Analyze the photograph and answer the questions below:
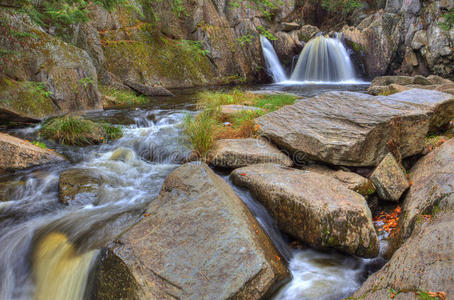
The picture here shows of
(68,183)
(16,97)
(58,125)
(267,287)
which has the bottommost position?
(267,287)

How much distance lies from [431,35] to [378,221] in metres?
17.9

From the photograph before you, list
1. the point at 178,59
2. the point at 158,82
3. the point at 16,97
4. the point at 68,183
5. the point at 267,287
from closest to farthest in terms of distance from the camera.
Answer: the point at 267,287 < the point at 68,183 < the point at 16,97 < the point at 158,82 < the point at 178,59

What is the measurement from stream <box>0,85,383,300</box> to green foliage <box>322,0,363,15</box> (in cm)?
2567

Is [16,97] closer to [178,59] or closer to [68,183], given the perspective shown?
[68,183]

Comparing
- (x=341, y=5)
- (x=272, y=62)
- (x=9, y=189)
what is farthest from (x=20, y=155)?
(x=341, y=5)

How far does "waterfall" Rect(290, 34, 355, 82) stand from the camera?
56.9 ft

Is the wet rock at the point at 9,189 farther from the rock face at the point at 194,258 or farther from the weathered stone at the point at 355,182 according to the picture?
the weathered stone at the point at 355,182

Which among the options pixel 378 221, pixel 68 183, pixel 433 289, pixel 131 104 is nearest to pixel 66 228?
pixel 68 183

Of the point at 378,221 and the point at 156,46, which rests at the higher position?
the point at 156,46

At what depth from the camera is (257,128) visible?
17.0ft

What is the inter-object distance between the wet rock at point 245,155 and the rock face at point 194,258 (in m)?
1.61

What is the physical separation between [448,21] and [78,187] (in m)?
19.1

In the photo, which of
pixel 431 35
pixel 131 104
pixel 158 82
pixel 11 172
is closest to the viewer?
pixel 11 172

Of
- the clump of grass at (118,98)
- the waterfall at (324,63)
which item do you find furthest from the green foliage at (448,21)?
the clump of grass at (118,98)
